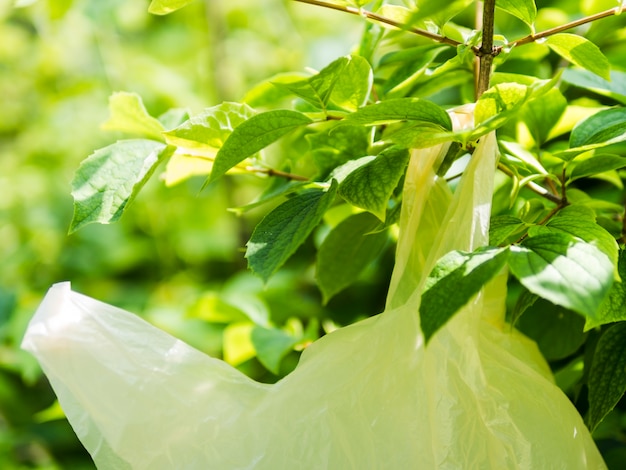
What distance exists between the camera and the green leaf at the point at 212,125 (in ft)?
1.35

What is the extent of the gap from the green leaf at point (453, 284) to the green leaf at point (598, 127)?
14cm

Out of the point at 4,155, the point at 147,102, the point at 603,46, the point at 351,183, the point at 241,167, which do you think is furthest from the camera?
the point at 4,155

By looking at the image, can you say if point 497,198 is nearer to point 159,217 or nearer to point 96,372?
point 96,372

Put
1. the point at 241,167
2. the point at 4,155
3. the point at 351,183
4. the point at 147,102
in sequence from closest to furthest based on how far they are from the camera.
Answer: the point at 351,183, the point at 241,167, the point at 147,102, the point at 4,155

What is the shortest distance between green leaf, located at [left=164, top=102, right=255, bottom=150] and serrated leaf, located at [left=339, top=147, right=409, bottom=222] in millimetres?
82

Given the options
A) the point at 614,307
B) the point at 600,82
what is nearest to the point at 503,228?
the point at 614,307

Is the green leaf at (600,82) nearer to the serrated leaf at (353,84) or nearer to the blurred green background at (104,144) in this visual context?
the serrated leaf at (353,84)

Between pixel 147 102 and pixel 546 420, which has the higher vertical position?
pixel 546 420

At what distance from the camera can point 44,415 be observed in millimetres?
719

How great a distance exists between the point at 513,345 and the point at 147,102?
1.30m

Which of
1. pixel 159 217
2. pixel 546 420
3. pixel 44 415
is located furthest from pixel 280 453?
pixel 159 217

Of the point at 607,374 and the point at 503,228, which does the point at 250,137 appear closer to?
the point at 503,228

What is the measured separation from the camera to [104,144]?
5.26ft

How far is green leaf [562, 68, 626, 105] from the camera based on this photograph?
1.61ft
